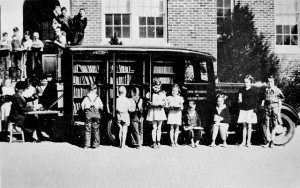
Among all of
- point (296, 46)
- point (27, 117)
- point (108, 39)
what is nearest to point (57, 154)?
point (27, 117)

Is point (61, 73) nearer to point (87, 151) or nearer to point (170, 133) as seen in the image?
point (87, 151)

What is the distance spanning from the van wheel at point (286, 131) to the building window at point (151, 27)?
5.89 m

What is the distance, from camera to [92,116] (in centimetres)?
841

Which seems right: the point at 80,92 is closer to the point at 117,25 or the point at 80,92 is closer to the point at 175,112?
the point at 175,112

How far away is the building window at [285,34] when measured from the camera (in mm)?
14047

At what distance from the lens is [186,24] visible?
43.5 ft

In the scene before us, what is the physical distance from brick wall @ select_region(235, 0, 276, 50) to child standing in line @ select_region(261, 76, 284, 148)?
568 centimetres

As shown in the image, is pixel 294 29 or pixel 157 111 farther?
pixel 294 29

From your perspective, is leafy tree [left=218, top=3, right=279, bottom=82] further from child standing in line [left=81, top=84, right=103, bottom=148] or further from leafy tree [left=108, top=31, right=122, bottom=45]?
child standing in line [left=81, top=84, right=103, bottom=148]

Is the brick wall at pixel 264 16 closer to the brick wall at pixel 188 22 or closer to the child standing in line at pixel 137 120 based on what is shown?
the brick wall at pixel 188 22

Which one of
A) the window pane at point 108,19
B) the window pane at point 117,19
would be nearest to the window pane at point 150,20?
the window pane at point 117,19

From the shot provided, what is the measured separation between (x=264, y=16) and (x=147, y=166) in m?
9.00

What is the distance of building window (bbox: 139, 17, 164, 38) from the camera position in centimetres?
1336

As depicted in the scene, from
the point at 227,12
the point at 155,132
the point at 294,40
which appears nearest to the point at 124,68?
the point at 155,132
